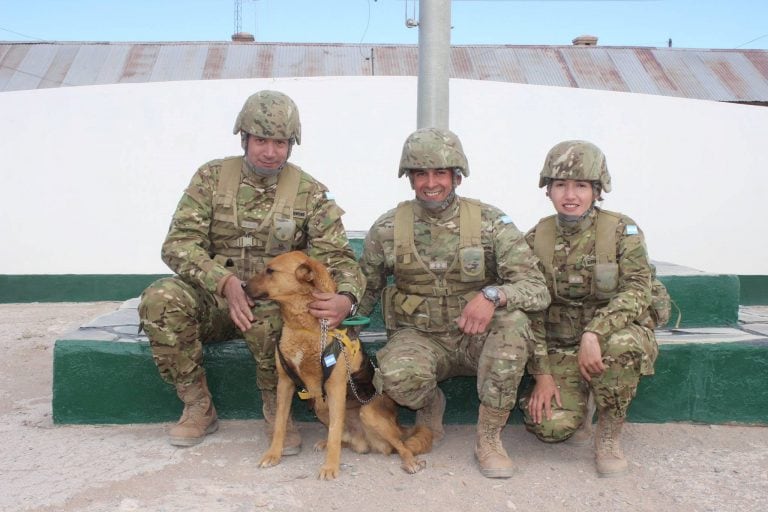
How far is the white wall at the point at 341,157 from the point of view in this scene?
24.6 feet

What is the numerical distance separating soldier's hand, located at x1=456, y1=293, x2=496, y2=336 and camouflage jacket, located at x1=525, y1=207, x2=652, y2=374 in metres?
0.37

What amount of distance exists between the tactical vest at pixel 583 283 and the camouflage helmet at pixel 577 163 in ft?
0.72

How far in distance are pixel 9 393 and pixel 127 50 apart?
10.4 m

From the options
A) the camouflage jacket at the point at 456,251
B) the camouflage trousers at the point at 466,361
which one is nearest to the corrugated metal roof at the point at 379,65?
the camouflage jacket at the point at 456,251

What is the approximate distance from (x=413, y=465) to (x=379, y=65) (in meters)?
11.2

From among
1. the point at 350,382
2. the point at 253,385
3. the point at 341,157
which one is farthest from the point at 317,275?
the point at 341,157

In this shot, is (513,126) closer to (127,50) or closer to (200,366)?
(200,366)

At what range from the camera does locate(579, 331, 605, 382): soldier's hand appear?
10.3 feet

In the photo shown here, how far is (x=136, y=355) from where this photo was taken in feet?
12.5

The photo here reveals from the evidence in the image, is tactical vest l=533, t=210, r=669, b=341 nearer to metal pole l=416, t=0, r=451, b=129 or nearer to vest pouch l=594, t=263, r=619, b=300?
vest pouch l=594, t=263, r=619, b=300

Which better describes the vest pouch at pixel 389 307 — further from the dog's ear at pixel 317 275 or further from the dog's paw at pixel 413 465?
the dog's paw at pixel 413 465

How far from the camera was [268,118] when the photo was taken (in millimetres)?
3510

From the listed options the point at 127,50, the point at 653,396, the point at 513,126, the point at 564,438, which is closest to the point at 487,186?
the point at 513,126

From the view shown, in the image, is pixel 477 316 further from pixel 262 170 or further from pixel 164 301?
pixel 164 301
